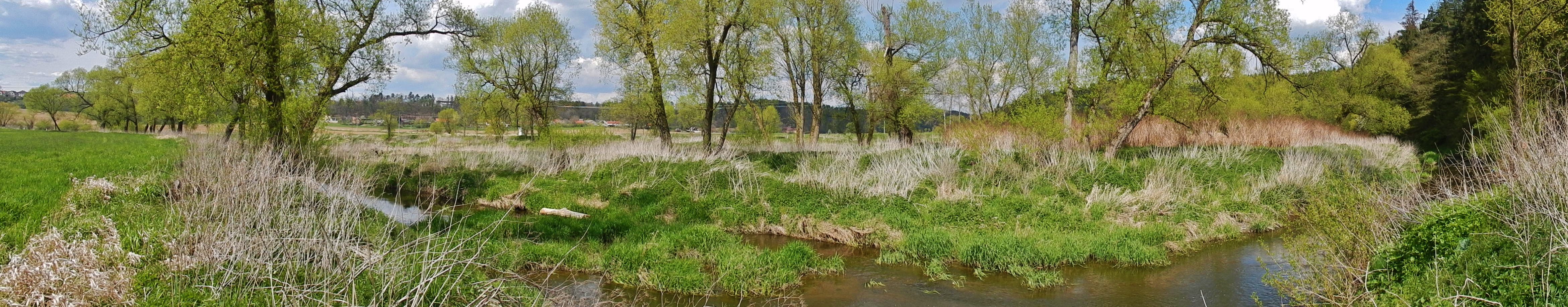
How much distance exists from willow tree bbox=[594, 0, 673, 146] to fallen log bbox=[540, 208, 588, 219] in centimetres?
614

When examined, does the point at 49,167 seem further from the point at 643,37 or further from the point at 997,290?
the point at 997,290

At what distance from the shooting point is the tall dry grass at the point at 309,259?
4.01m

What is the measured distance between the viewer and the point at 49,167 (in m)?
12.0

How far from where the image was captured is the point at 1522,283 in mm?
4203

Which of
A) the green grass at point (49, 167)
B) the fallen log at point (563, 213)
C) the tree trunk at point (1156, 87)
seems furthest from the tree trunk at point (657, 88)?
the tree trunk at point (1156, 87)

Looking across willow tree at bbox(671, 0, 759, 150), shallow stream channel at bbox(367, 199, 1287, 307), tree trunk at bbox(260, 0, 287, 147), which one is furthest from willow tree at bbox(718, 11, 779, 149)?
shallow stream channel at bbox(367, 199, 1287, 307)

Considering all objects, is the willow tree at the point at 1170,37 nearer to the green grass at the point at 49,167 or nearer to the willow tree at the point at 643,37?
the willow tree at the point at 643,37

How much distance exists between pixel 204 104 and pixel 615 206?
23.8 feet

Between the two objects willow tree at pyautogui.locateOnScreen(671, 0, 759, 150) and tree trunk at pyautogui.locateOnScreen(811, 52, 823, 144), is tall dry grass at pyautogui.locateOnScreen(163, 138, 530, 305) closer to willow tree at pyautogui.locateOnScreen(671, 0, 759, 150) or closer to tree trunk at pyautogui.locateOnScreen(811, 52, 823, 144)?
willow tree at pyautogui.locateOnScreen(671, 0, 759, 150)

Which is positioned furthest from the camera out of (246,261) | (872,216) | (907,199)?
(907,199)

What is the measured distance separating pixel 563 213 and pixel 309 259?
727cm

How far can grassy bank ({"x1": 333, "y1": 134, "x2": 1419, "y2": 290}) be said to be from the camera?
8.18 metres

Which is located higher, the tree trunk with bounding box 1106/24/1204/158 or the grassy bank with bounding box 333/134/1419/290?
the tree trunk with bounding box 1106/24/1204/158

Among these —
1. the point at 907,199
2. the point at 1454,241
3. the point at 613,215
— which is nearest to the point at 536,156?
the point at 613,215
